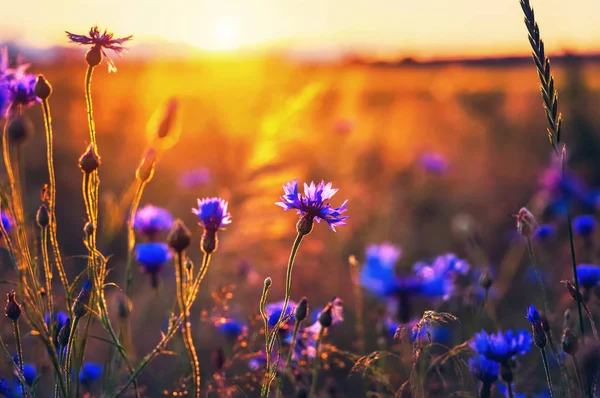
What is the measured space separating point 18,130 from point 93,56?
192mm

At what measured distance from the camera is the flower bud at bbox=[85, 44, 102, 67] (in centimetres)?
104

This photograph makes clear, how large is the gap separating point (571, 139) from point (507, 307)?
2.00m

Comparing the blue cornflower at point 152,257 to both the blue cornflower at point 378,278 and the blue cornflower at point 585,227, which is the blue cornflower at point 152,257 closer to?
the blue cornflower at point 378,278

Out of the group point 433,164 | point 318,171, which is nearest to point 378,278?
point 433,164

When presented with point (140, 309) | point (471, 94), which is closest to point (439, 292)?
point (140, 309)

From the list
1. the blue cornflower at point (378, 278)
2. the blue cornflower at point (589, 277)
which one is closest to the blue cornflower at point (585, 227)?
the blue cornflower at point (589, 277)

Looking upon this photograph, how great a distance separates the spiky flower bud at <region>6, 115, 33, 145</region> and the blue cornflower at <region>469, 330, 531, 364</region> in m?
0.85

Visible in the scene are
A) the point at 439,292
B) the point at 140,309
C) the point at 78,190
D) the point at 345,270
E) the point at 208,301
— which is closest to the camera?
the point at 439,292

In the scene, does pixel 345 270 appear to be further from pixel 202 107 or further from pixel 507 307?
pixel 202 107

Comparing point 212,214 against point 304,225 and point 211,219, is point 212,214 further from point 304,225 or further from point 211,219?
point 304,225

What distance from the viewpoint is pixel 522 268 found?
10.9 feet

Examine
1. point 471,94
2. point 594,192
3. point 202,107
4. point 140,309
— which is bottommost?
point 140,309

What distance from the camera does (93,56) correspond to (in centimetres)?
105

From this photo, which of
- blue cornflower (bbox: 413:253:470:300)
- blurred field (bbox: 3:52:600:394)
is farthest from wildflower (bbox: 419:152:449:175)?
blue cornflower (bbox: 413:253:470:300)
